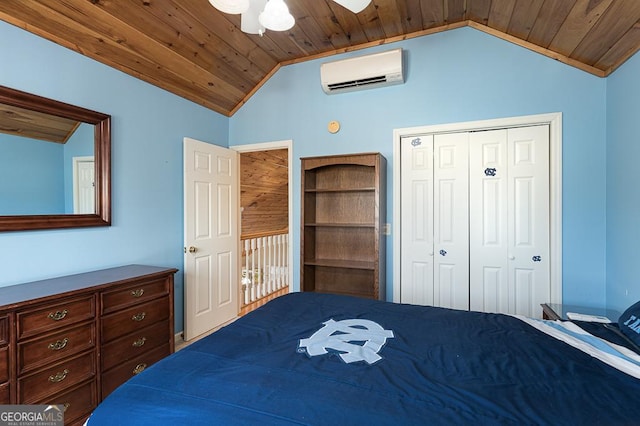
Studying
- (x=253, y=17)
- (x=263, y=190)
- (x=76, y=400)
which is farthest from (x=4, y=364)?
(x=263, y=190)

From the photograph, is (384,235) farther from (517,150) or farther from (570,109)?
(570,109)

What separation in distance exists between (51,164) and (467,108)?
10.5ft

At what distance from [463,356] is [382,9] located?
8.18 feet

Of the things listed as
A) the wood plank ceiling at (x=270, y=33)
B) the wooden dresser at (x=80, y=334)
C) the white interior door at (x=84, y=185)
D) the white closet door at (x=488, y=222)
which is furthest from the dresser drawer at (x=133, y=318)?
the white closet door at (x=488, y=222)

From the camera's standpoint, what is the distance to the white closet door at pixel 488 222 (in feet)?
8.61

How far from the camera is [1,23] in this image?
182 centimetres

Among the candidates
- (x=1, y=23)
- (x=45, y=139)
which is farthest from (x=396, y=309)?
(x=1, y=23)

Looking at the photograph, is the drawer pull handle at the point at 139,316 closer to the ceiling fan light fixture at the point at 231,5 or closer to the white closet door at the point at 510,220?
the ceiling fan light fixture at the point at 231,5

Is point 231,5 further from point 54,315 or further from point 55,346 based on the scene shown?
point 55,346

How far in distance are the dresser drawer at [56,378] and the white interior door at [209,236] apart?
1.14m

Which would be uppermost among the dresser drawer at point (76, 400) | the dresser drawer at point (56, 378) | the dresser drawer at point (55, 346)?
the dresser drawer at point (55, 346)

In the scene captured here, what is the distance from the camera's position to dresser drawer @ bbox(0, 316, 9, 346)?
1494mm

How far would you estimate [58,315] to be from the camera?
170 cm

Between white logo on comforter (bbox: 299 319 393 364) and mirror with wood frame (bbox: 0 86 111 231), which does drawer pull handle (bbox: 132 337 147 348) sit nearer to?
mirror with wood frame (bbox: 0 86 111 231)
